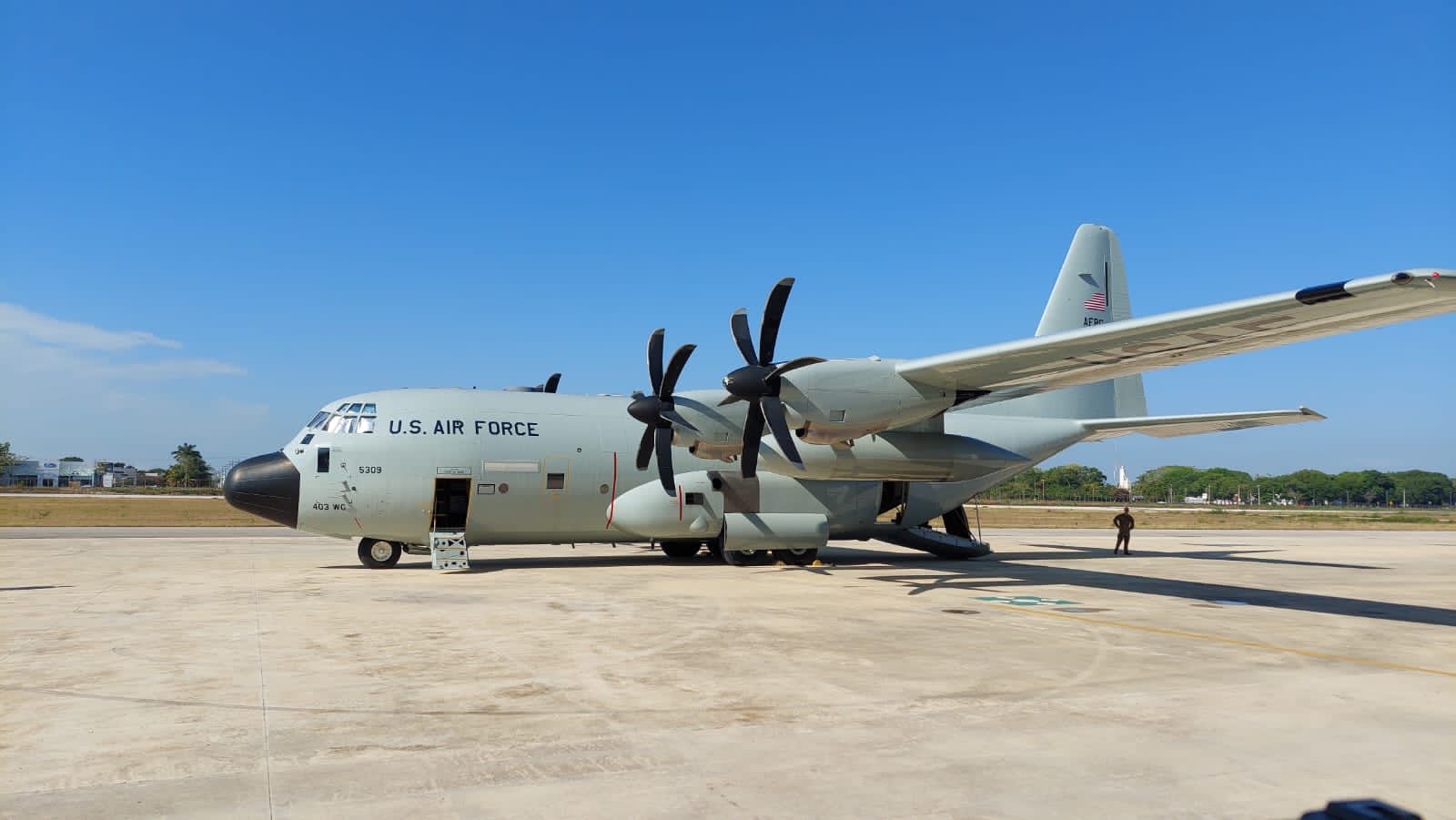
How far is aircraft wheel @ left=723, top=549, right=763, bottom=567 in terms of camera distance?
22594mm

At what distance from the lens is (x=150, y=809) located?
550cm

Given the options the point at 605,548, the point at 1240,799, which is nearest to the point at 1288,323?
the point at 1240,799

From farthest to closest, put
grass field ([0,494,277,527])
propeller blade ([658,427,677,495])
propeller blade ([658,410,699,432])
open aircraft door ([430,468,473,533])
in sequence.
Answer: grass field ([0,494,277,527]), open aircraft door ([430,468,473,533]), propeller blade ([658,427,677,495]), propeller blade ([658,410,699,432])

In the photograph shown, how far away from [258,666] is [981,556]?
21024 mm

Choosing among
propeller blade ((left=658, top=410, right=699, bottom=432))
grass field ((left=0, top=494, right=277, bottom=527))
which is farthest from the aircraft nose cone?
grass field ((left=0, top=494, right=277, bottom=527))

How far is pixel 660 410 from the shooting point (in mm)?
19156

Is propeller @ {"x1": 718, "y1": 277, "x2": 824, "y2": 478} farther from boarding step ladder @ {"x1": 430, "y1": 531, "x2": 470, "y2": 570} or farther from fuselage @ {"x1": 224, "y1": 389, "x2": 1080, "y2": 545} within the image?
boarding step ladder @ {"x1": 430, "y1": 531, "x2": 470, "y2": 570}

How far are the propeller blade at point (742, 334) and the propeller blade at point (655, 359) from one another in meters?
2.47

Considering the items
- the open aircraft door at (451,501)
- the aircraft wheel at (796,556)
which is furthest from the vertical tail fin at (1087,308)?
the open aircraft door at (451,501)

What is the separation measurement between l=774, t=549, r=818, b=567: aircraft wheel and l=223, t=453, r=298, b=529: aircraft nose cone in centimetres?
1154

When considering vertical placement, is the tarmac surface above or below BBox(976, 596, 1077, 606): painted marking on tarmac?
below

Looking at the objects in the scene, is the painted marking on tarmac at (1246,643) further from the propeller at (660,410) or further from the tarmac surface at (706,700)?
the propeller at (660,410)

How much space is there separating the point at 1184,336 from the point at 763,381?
721cm

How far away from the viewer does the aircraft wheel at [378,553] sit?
2142 centimetres
